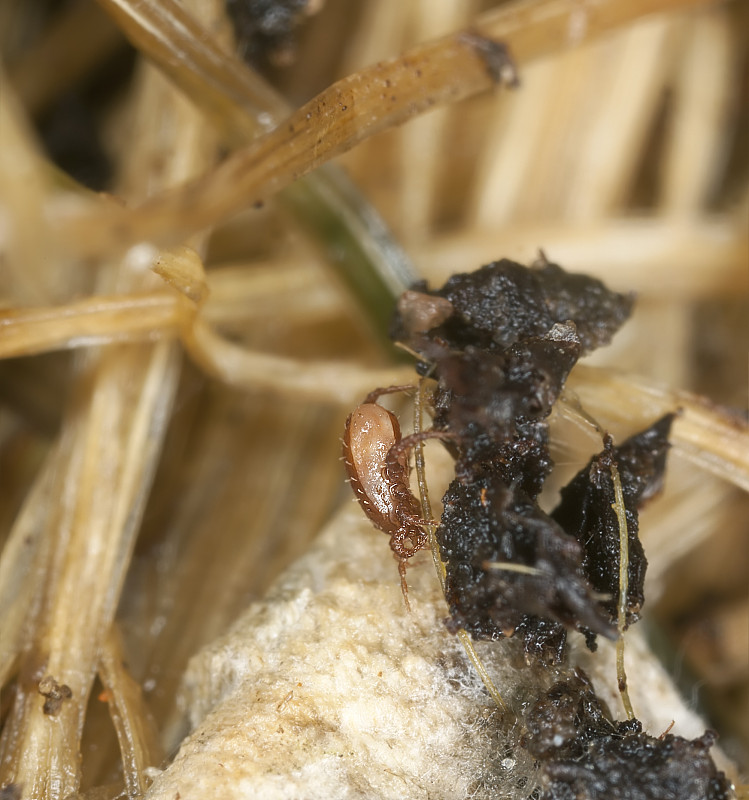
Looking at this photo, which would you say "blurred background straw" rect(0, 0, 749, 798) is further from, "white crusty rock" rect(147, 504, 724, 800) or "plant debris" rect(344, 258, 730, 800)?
"white crusty rock" rect(147, 504, 724, 800)

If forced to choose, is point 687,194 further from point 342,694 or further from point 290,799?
point 290,799

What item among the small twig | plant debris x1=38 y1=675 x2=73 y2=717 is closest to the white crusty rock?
the small twig

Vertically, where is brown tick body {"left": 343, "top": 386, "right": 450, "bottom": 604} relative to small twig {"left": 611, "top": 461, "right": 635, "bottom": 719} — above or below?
above

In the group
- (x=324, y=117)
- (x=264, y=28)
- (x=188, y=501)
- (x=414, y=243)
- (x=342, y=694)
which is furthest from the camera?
(x=414, y=243)

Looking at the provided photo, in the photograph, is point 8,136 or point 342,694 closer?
point 342,694

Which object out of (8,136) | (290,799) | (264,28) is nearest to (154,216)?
(8,136)

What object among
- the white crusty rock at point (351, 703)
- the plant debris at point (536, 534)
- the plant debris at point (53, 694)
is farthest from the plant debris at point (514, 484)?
the plant debris at point (53, 694)

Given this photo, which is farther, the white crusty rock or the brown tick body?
the brown tick body

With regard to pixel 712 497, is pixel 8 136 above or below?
above

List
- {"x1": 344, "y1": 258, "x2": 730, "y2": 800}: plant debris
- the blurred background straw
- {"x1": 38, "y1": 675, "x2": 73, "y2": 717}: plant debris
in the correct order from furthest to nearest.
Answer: the blurred background straw, {"x1": 38, "y1": 675, "x2": 73, "y2": 717}: plant debris, {"x1": 344, "y1": 258, "x2": 730, "y2": 800}: plant debris
